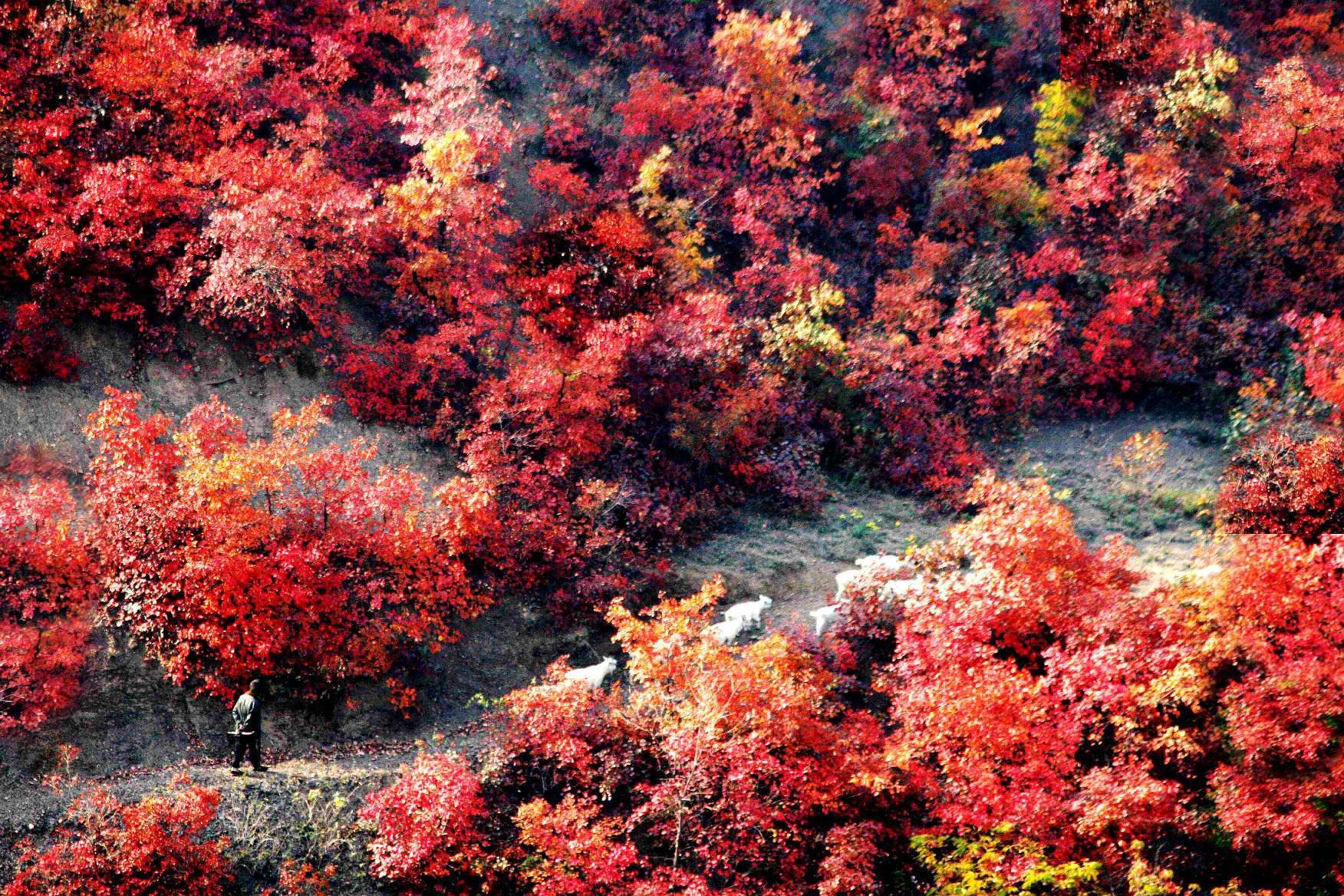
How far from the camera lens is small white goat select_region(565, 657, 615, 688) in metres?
21.4

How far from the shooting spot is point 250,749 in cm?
1895

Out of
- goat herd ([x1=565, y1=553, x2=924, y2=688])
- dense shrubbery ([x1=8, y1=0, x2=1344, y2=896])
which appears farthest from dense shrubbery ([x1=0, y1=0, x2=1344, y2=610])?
goat herd ([x1=565, y1=553, x2=924, y2=688])

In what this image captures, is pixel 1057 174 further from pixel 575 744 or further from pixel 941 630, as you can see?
pixel 575 744

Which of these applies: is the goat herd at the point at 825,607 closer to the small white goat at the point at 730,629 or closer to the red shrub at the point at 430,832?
the small white goat at the point at 730,629

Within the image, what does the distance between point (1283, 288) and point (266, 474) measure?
81.5 feet

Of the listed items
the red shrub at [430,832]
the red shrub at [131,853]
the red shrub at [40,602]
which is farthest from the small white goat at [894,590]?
the red shrub at [40,602]

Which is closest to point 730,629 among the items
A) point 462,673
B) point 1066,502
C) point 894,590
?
point 894,590

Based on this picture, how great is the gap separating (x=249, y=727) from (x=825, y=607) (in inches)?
427

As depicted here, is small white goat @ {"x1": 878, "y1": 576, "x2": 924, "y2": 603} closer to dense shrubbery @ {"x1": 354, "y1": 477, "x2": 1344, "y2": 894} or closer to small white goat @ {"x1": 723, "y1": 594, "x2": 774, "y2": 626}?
dense shrubbery @ {"x1": 354, "y1": 477, "x2": 1344, "y2": 894}

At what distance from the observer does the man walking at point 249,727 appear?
59.8ft

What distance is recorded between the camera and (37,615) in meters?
19.9

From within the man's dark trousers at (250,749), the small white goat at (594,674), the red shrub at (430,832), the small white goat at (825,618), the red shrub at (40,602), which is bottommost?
the red shrub at (430,832)

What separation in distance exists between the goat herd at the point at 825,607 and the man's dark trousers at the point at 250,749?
533 cm

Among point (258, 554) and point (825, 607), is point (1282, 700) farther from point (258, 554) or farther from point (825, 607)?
point (258, 554)
